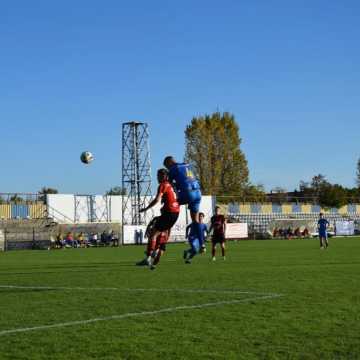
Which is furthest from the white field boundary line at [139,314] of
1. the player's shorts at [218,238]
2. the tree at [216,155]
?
the tree at [216,155]

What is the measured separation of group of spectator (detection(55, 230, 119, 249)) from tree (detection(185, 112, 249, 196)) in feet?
136

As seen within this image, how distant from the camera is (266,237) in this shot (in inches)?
2798

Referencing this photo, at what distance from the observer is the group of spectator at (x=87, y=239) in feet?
182

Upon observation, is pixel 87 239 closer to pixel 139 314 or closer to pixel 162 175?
pixel 162 175

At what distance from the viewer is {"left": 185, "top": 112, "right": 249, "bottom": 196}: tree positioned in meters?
99.1

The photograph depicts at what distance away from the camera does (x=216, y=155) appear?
9969cm

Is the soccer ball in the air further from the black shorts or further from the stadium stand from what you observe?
the black shorts

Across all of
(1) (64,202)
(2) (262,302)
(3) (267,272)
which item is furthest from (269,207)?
(2) (262,302)

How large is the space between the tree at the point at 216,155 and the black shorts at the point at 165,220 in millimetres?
82039

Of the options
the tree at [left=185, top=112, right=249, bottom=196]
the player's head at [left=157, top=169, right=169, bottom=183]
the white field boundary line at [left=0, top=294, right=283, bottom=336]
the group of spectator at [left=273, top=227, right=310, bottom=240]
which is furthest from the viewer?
the tree at [left=185, top=112, right=249, bottom=196]

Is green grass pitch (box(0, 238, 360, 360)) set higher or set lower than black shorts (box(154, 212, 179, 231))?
lower

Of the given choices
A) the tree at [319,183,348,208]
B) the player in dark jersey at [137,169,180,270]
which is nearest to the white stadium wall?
the tree at [319,183,348,208]

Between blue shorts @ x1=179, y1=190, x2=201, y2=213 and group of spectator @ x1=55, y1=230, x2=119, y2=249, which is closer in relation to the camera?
blue shorts @ x1=179, y1=190, x2=201, y2=213

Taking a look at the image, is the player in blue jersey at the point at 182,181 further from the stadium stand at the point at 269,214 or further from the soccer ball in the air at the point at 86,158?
the stadium stand at the point at 269,214
